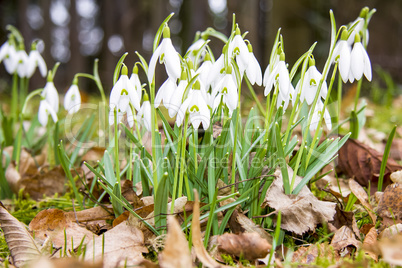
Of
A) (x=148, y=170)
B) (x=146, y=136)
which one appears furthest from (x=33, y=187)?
(x=148, y=170)

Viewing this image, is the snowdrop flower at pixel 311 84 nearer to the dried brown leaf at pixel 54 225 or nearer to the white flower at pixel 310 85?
the white flower at pixel 310 85

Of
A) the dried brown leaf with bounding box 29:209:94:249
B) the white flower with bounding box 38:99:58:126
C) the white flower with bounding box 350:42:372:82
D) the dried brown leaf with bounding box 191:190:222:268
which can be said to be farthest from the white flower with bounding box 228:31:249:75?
the white flower with bounding box 38:99:58:126

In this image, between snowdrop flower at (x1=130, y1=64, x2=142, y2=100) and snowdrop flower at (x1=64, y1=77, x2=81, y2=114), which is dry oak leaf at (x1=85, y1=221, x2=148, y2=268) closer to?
snowdrop flower at (x1=130, y1=64, x2=142, y2=100)

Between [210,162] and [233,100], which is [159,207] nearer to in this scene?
[210,162]

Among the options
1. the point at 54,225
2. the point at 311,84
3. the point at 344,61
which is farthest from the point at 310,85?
the point at 54,225

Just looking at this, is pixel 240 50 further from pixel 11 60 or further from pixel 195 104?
pixel 11 60

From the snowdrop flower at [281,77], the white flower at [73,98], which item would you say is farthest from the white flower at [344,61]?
the white flower at [73,98]
